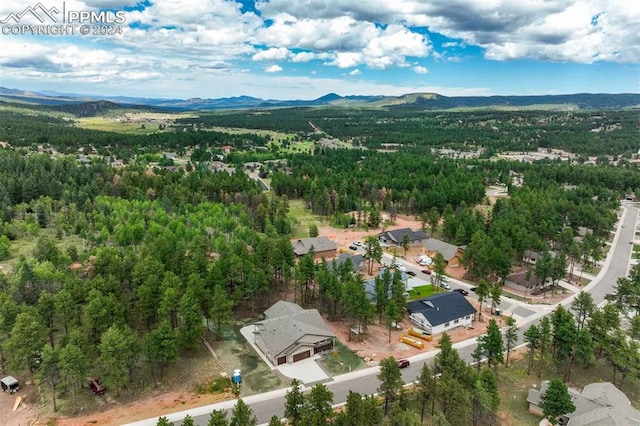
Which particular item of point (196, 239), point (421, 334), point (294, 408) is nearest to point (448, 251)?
point (421, 334)

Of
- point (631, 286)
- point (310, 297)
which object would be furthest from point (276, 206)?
point (631, 286)

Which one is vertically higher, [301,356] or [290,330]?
[290,330]

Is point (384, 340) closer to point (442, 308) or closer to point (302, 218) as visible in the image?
point (442, 308)

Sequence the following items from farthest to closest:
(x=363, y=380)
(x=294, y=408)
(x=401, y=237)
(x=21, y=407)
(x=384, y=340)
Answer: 1. (x=401, y=237)
2. (x=384, y=340)
3. (x=363, y=380)
4. (x=21, y=407)
5. (x=294, y=408)

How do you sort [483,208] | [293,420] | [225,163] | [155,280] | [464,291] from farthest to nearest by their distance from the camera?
[225,163]
[483,208]
[464,291]
[155,280]
[293,420]

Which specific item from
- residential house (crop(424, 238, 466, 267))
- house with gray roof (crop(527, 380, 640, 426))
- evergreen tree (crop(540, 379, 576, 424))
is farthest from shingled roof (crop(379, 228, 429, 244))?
evergreen tree (crop(540, 379, 576, 424))

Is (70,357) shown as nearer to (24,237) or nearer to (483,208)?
(24,237)

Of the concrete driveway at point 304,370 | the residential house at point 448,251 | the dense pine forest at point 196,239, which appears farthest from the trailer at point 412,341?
the residential house at point 448,251
